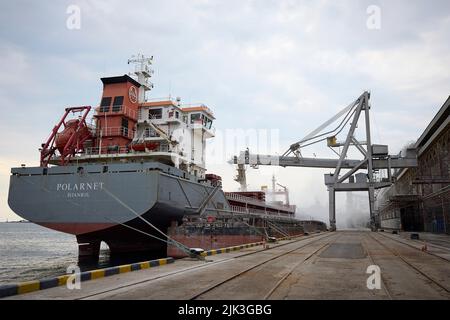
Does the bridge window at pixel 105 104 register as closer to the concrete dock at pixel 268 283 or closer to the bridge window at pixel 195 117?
the bridge window at pixel 195 117

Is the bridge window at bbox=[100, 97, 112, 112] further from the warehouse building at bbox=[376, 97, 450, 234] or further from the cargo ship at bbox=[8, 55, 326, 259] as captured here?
the warehouse building at bbox=[376, 97, 450, 234]

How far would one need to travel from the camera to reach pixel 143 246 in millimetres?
22219

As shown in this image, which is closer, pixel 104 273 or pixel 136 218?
pixel 104 273

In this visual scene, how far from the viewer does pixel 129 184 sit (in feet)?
62.4

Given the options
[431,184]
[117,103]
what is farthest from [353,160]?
[117,103]

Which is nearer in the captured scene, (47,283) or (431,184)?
(47,283)

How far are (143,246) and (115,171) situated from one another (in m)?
5.54

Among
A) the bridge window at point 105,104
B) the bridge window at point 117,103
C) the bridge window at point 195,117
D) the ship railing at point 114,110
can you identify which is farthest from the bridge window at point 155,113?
the bridge window at point 195,117

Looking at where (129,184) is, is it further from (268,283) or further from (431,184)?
(431,184)

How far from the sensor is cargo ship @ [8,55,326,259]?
62.7 ft

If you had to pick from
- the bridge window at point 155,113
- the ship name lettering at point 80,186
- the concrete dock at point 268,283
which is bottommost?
the concrete dock at point 268,283

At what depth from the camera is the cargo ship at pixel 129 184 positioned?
1911cm
